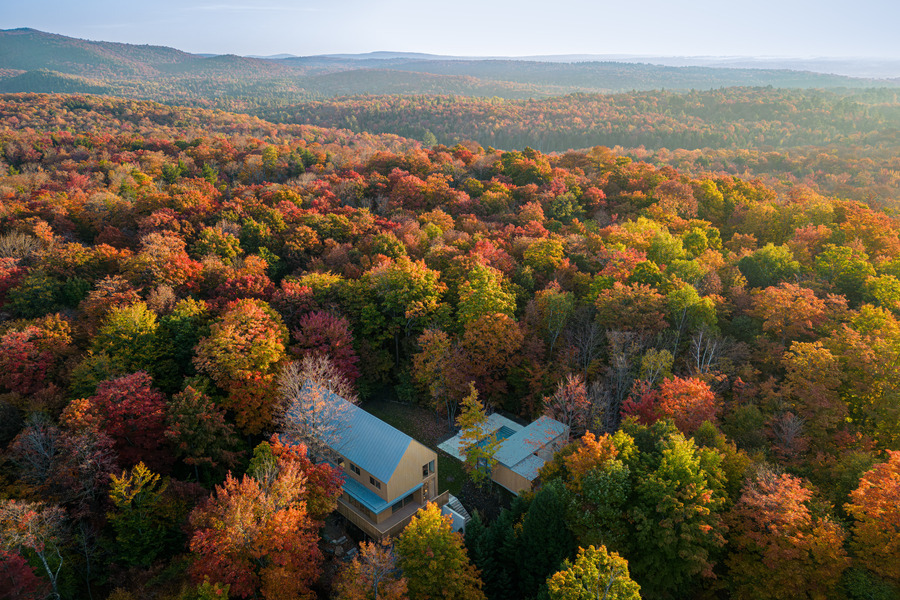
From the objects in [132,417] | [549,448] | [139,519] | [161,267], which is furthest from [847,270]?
[161,267]

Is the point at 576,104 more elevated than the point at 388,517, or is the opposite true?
the point at 576,104

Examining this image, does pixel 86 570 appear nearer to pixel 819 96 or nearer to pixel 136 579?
pixel 136 579

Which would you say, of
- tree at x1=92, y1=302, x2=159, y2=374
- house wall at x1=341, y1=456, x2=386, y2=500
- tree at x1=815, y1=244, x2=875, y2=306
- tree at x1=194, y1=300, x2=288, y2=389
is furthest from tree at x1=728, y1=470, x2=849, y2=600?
tree at x1=92, y1=302, x2=159, y2=374

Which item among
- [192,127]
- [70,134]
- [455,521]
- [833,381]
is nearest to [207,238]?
[455,521]

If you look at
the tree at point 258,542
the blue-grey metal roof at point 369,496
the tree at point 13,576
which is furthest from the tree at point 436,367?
the tree at point 13,576

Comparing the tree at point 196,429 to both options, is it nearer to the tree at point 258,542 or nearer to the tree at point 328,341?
the tree at point 258,542

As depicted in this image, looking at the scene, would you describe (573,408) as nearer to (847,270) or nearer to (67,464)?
(67,464)

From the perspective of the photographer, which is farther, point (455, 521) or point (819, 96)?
point (819, 96)
